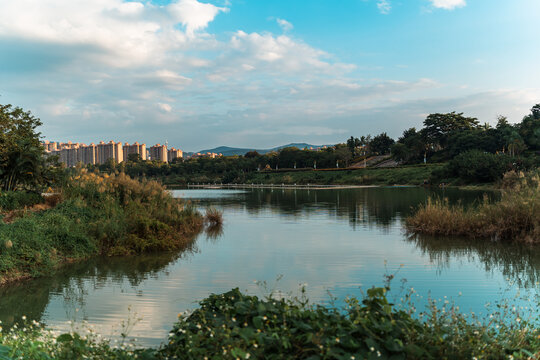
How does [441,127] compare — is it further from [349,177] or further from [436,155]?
[349,177]

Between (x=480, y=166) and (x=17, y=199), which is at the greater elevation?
(x=480, y=166)

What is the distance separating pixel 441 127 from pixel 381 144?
18.4 m

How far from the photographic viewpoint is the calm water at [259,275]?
22.1ft

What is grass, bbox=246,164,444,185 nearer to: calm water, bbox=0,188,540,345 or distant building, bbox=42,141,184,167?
calm water, bbox=0,188,540,345

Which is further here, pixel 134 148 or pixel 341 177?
pixel 134 148

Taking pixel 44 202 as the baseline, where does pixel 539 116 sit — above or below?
above

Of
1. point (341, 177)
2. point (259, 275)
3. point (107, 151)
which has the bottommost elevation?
point (259, 275)

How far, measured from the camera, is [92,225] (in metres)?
11.8

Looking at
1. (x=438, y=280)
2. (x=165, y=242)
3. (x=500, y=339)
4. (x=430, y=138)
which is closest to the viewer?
(x=500, y=339)

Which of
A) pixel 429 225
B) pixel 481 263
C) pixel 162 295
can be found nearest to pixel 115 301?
pixel 162 295

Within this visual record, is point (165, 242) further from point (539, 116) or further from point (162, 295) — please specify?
point (539, 116)

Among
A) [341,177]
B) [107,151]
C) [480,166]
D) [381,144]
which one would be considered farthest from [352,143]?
[107,151]

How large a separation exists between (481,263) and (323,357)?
7.89m

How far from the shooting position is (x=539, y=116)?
76.5 metres
